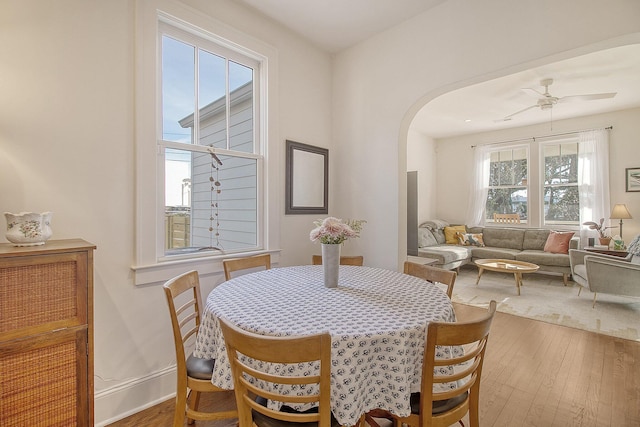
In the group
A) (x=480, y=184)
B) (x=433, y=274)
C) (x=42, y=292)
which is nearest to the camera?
(x=42, y=292)

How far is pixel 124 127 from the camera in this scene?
182 centimetres

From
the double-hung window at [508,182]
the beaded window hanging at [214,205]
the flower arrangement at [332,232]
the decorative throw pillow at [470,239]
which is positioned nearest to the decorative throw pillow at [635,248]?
the double-hung window at [508,182]

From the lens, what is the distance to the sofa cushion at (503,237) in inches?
227

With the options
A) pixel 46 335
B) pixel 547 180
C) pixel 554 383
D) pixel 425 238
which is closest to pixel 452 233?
pixel 425 238

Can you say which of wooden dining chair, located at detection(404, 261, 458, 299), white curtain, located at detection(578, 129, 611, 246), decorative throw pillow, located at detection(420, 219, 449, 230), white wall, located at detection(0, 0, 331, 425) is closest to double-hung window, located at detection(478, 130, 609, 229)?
white curtain, located at detection(578, 129, 611, 246)

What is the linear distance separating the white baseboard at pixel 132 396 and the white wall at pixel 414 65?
1942 millimetres

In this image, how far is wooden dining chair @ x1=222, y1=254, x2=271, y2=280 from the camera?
6.96ft

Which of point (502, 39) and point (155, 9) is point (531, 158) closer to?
point (502, 39)

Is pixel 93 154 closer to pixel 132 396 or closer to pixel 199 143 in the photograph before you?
pixel 199 143

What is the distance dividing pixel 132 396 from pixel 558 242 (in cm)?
639

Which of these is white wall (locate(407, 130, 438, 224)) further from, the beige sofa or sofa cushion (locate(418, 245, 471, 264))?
sofa cushion (locate(418, 245, 471, 264))

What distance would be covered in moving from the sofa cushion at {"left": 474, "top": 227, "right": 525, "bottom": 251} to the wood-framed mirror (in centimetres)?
457

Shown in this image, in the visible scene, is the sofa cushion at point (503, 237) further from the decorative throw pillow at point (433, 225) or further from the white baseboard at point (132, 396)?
the white baseboard at point (132, 396)

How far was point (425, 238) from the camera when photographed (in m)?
5.86
